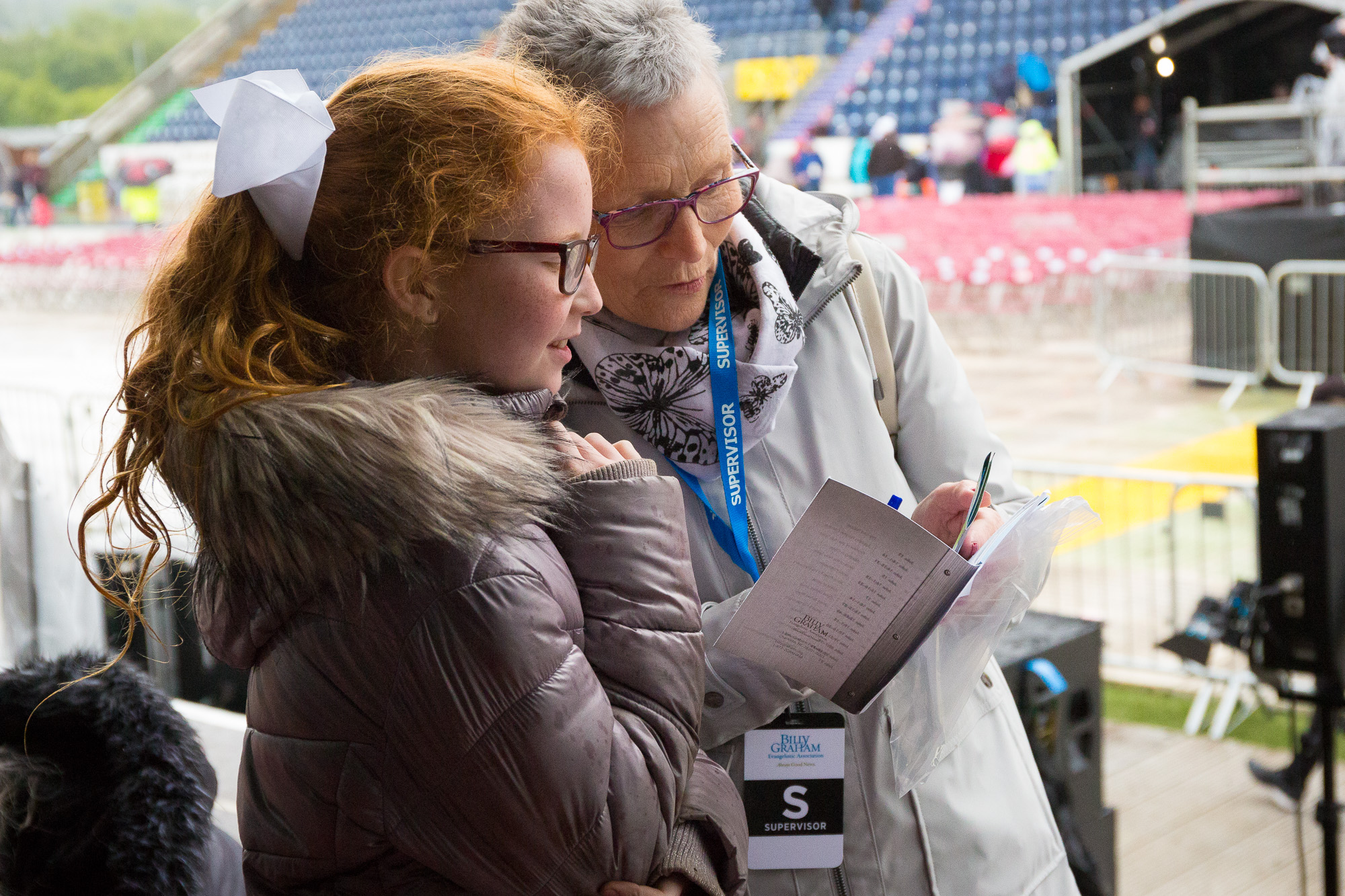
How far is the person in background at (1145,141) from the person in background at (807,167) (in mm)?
3053

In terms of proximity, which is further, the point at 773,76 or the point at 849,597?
the point at 773,76

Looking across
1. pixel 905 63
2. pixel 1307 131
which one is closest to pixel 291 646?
pixel 1307 131

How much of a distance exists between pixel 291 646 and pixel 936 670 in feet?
1.95

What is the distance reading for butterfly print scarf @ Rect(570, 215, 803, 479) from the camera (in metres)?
1.17

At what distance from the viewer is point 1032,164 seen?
42.5 feet

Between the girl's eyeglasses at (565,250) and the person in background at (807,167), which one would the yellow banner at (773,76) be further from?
the girl's eyeglasses at (565,250)

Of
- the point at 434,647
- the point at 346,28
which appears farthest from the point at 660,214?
the point at 346,28

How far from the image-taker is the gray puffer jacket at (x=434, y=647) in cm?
78

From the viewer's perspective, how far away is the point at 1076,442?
24.2 ft

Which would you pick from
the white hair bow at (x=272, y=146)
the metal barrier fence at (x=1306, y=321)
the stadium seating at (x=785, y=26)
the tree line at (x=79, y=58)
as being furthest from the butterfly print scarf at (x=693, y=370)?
the stadium seating at (x=785, y=26)

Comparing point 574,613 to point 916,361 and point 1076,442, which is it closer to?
point 916,361

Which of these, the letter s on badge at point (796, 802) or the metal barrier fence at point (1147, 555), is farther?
the metal barrier fence at point (1147, 555)

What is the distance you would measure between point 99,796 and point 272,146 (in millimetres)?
650

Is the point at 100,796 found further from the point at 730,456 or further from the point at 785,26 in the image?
the point at 785,26
